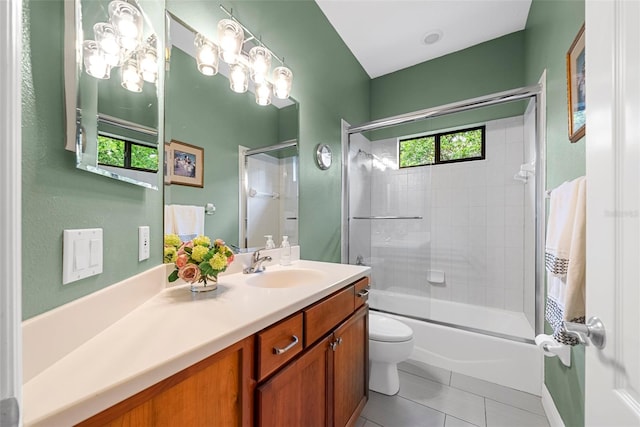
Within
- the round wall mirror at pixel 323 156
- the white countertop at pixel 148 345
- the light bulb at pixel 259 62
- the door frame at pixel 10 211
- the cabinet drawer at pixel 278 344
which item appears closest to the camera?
the door frame at pixel 10 211

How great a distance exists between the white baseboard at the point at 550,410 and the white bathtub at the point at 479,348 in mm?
88

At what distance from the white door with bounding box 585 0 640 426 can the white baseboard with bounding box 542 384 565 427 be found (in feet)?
3.73

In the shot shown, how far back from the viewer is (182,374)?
1.88ft

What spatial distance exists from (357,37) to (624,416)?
282 cm

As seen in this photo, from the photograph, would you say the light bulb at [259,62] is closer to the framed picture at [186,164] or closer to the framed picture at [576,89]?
the framed picture at [186,164]

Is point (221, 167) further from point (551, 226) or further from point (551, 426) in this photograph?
point (551, 426)

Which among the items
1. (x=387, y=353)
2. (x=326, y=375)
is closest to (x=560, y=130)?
(x=387, y=353)

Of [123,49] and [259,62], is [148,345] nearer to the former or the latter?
[123,49]

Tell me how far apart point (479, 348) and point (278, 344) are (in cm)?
178

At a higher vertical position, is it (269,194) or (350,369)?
(269,194)

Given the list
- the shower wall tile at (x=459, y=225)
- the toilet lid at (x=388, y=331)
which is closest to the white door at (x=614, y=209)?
the toilet lid at (x=388, y=331)

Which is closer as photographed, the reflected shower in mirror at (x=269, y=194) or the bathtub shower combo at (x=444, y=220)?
the reflected shower in mirror at (x=269, y=194)

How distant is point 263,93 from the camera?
1.56 metres

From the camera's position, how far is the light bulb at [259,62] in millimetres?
1470
